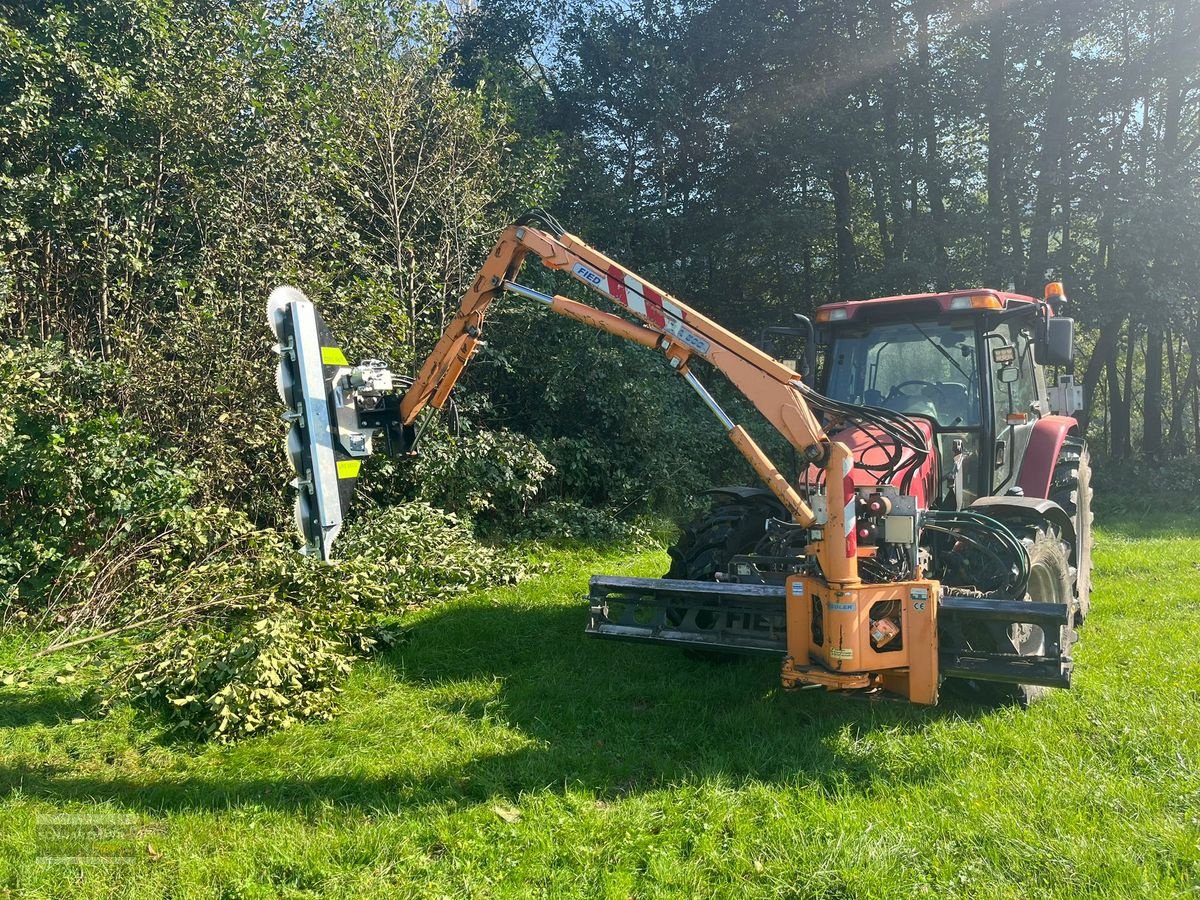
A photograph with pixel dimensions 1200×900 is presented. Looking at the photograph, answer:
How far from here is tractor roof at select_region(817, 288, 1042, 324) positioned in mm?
5164

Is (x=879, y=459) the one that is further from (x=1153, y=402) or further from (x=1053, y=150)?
(x=1153, y=402)

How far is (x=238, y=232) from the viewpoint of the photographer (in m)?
7.85

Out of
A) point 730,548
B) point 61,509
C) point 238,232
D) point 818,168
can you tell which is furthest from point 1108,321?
point 61,509

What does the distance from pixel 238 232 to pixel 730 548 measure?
5.58 meters

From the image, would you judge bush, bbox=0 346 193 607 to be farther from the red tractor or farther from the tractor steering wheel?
the tractor steering wheel

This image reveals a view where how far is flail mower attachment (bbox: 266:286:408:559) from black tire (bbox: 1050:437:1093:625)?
15.2ft

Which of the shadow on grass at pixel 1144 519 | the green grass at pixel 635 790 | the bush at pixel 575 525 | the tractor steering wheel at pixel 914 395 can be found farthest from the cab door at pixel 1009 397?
the bush at pixel 575 525

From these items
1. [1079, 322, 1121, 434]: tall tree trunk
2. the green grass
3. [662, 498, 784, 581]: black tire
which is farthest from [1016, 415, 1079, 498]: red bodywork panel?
[1079, 322, 1121, 434]: tall tree trunk

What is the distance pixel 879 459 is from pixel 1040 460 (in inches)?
60.3

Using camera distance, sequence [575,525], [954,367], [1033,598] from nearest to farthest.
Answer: [1033,598], [954,367], [575,525]

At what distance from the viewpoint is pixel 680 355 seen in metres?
4.42

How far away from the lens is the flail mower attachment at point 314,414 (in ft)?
12.5

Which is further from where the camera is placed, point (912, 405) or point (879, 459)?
point (912, 405)

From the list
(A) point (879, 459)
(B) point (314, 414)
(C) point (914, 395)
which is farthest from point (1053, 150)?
(B) point (314, 414)
